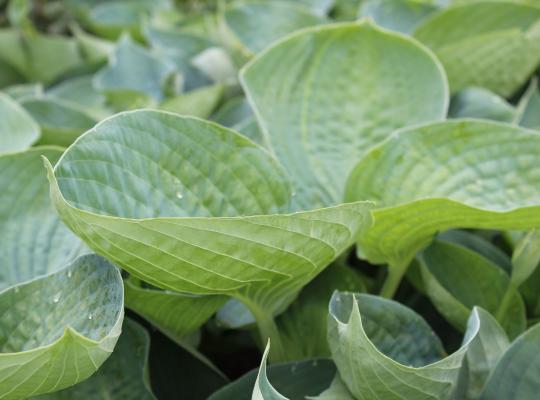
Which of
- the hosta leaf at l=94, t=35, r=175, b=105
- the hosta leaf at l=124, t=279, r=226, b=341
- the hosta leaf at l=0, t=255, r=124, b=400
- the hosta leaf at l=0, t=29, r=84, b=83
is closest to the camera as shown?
the hosta leaf at l=0, t=255, r=124, b=400

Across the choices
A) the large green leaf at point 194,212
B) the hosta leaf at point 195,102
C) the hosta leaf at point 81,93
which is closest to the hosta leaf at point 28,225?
the large green leaf at point 194,212

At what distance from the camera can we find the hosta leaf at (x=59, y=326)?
39cm

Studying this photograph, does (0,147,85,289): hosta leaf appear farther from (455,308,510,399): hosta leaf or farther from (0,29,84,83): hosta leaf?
(0,29,84,83): hosta leaf

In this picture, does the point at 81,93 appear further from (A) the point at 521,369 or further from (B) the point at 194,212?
(A) the point at 521,369

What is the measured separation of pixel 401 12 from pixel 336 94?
271mm

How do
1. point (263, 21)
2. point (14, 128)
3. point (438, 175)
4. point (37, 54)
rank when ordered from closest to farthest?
point (438, 175) → point (14, 128) → point (263, 21) → point (37, 54)

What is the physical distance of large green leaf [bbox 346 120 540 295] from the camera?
1.70 feet

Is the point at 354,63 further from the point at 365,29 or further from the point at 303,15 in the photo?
the point at 303,15

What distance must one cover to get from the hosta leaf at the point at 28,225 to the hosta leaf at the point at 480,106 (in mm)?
347

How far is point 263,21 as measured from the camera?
2.75 feet

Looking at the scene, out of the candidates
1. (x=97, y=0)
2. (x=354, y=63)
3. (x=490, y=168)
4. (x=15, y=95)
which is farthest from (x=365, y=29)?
(x=97, y=0)

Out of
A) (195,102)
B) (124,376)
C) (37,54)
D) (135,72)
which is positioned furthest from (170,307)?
(37,54)

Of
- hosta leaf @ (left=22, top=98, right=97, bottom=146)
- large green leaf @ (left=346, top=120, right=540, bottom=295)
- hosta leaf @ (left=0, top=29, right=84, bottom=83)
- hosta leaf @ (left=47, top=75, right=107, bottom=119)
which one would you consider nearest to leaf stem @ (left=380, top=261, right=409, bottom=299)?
large green leaf @ (left=346, top=120, right=540, bottom=295)

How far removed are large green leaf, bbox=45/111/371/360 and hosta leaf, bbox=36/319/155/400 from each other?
70 mm
